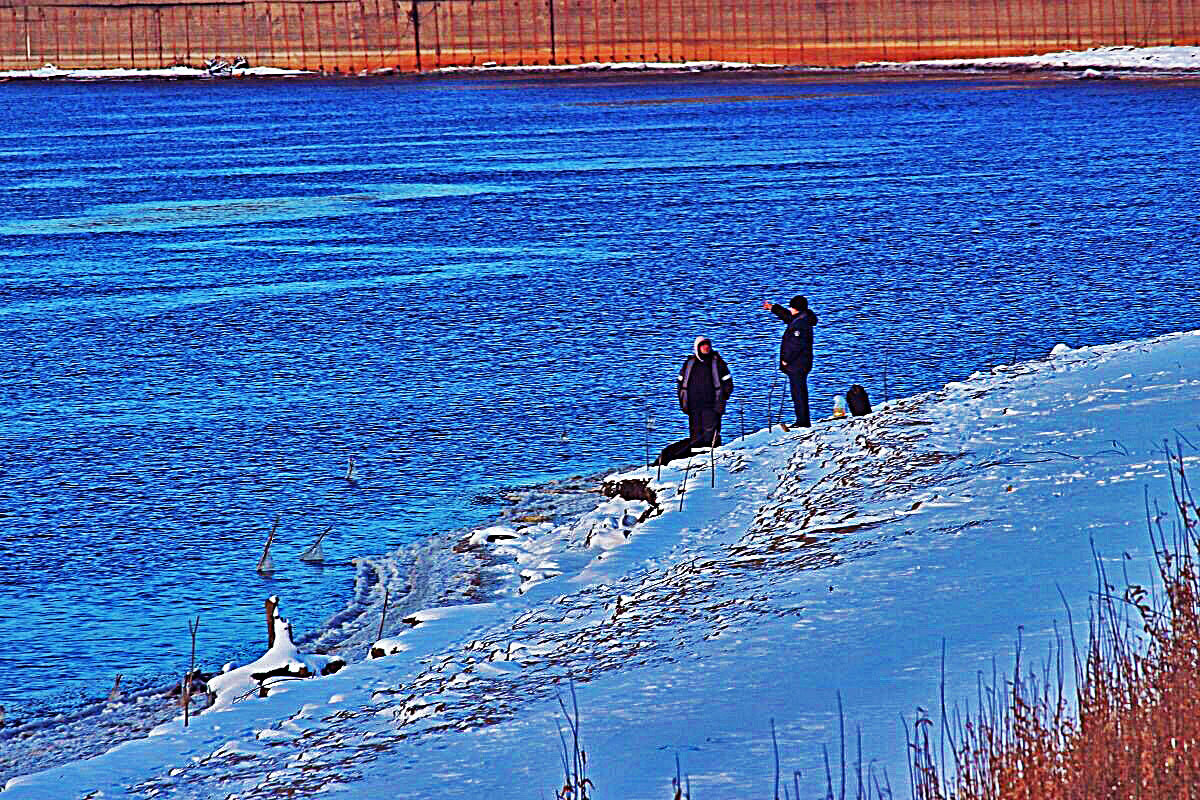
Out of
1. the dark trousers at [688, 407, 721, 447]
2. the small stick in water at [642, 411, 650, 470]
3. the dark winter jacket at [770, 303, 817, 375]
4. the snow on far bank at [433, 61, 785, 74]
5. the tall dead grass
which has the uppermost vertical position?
the snow on far bank at [433, 61, 785, 74]

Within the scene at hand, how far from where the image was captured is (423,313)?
26.2m

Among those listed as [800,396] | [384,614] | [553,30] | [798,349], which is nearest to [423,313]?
[800,396]

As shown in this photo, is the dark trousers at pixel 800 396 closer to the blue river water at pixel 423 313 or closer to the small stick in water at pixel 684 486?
the blue river water at pixel 423 313

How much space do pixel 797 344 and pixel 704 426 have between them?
4.18ft

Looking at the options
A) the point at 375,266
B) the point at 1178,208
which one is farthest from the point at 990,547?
the point at 1178,208

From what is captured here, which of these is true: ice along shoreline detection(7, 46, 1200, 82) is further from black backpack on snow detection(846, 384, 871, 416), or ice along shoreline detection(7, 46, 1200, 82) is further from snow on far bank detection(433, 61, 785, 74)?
black backpack on snow detection(846, 384, 871, 416)

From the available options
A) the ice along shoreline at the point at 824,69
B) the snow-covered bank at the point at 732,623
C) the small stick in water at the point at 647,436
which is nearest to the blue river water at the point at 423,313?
the small stick in water at the point at 647,436

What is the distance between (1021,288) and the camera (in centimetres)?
2688

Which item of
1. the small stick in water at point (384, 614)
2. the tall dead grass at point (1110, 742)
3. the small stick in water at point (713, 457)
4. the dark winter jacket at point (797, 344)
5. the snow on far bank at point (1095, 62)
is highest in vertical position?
the snow on far bank at point (1095, 62)

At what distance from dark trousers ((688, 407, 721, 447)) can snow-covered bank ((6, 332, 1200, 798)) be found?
111cm

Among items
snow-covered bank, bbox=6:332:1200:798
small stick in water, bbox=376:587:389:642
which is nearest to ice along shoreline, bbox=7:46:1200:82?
snow-covered bank, bbox=6:332:1200:798

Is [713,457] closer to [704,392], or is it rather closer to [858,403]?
[704,392]

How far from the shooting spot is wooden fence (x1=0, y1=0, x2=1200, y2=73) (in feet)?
322

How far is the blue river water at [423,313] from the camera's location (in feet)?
49.4
